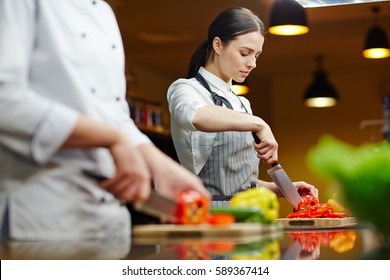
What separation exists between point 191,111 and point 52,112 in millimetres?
1040

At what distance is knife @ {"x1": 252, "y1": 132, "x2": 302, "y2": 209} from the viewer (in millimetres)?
2244

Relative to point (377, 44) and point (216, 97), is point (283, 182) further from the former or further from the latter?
point (377, 44)

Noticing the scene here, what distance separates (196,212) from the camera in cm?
128

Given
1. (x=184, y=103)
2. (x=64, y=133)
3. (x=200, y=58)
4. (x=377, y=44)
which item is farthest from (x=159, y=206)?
(x=377, y=44)

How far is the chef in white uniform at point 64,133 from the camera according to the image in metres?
1.18

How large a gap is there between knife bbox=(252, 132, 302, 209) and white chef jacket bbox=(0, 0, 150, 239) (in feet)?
3.08

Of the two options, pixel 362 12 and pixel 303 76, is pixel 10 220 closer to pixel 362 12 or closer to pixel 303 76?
pixel 362 12

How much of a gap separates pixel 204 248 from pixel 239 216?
0.27 meters

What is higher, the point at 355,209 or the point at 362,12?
the point at 362,12

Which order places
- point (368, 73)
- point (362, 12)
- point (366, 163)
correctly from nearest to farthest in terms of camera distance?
point (366, 163) → point (362, 12) → point (368, 73)

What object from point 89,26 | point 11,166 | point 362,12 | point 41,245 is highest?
point 362,12

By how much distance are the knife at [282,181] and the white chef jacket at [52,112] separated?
0.94 metres

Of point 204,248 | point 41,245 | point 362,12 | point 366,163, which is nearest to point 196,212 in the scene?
point 204,248

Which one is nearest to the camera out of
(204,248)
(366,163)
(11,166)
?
(366,163)
